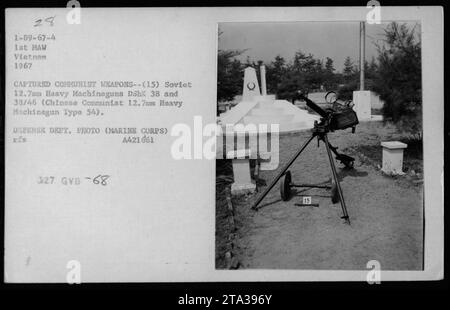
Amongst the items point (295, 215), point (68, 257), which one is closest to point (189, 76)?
point (295, 215)

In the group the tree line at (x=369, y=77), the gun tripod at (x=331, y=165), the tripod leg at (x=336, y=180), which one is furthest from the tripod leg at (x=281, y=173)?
the tree line at (x=369, y=77)

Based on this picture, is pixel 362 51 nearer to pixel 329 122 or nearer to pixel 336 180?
pixel 329 122

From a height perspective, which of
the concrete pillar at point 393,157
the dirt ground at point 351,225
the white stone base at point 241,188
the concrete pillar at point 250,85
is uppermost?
the concrete pillar at point 250,85

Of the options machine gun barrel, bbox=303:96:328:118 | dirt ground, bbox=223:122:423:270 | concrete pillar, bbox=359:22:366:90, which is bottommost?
dirt ground, bbox=223:122:423:270

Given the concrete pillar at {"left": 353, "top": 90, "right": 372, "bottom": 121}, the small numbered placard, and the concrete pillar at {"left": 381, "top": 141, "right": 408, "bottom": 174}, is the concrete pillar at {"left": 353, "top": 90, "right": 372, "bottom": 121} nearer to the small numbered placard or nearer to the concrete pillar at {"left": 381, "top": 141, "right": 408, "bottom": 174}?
the concrete pillar at {"left": 381, "top": 141, "right": 408, "bottom": 174}

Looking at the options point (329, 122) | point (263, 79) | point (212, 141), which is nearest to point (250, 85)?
point (263, 79)

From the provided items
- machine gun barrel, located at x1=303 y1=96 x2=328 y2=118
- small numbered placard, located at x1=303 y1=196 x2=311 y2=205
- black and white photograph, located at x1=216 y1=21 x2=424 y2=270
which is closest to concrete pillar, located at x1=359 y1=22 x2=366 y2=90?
black and white photograph, located at x1=216 y1=21 x2=424 y2=270

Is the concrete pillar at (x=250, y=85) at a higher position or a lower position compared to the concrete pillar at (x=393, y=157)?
higher

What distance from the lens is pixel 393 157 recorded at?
9.29ft

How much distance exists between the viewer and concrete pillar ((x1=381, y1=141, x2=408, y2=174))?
2.82m

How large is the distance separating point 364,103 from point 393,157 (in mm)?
367

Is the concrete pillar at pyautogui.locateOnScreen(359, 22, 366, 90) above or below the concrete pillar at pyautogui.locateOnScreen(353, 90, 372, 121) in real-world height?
above

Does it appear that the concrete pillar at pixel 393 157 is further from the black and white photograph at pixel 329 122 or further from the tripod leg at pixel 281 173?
the tripod leg at pixel 281 173

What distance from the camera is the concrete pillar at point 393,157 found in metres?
2.82
